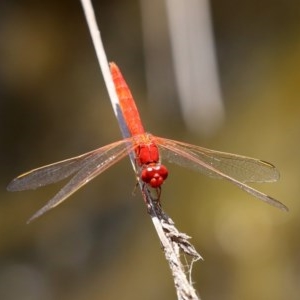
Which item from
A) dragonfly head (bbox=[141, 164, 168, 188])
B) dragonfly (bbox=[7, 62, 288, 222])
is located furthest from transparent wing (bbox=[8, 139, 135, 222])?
dragonfly head (bbox=[141, 164, 168, 188])

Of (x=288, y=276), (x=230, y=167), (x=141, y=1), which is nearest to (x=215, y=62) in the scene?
(x=141, y=1)

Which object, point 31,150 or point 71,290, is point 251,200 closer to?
point 71,290

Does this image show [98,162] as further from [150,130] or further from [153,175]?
[150,130]

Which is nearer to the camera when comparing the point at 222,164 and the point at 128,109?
the point at 222,164

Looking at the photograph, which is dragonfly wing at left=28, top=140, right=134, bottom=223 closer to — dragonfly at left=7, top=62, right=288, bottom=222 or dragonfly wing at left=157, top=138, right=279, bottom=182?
dragonfly at left=7, top=62, right=288, bottom=222

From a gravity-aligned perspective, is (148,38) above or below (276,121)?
above

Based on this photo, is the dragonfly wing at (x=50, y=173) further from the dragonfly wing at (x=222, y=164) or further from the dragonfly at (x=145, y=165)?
the dragonfly wing at (x=222, y=164)

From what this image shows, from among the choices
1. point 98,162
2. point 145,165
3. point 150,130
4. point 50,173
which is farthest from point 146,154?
point 150,130
